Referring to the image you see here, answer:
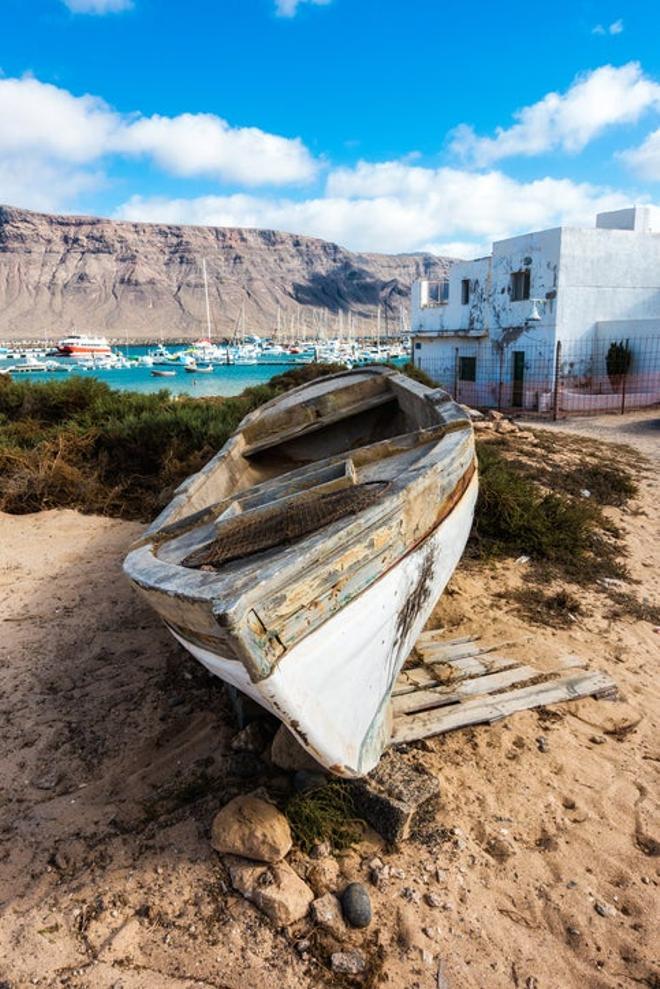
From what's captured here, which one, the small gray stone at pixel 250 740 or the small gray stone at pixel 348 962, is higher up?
the small gray stone at pixel 250 740

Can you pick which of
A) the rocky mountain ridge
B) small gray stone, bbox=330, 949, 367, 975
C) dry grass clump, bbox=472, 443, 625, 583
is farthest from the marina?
small gray stone, bbox=330, 949, 367, 975

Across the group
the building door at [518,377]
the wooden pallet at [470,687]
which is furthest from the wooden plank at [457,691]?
the building door at [518,377]

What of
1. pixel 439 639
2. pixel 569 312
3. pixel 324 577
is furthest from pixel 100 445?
pixel 569 312

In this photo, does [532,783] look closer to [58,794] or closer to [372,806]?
[372,806]

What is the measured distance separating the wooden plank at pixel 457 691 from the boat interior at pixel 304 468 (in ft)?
4.35

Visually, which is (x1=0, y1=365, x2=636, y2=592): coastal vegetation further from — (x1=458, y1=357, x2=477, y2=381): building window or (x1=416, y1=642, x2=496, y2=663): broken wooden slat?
(x1=458, y1=357, x2=477, y2=381): building window

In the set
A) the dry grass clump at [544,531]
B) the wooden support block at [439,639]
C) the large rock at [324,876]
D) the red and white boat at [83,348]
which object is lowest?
the large rock at [324,876]

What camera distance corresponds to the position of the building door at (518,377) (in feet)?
66.1

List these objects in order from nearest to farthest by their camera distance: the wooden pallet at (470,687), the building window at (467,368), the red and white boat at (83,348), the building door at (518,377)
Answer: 1. the wooden pallet at (470,687)
2. the building door at (518,377)
3. the building window at (467,368)
4. the red and white boat at (83,348)

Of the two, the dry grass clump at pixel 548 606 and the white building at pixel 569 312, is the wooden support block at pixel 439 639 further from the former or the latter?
the white building at pixel 569 312

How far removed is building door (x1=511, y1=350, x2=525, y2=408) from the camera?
2016cm

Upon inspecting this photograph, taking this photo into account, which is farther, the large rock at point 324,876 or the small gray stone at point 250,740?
the small gray stone at point 250,740

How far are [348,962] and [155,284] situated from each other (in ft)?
464

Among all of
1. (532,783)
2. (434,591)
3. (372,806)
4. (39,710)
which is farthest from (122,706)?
(532,783)
